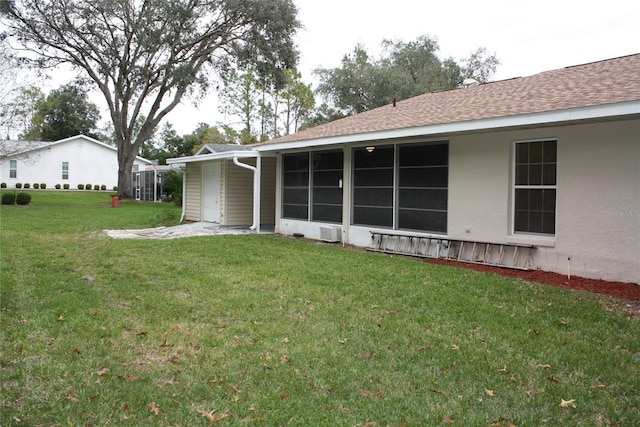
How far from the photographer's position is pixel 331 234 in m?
11.6

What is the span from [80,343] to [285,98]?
38.1m

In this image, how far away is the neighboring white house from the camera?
124ft

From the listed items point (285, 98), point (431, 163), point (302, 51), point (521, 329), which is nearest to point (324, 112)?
point (285, 98)

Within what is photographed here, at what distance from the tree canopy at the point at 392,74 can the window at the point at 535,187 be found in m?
25.3

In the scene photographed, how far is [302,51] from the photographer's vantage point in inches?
1099

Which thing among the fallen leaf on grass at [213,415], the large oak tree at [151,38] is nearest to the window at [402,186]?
the fallen leaf on grass at [213,415]

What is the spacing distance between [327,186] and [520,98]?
4.96 meters

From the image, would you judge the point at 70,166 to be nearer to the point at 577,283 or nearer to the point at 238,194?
the point at 238,194

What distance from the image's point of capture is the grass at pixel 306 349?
10.6ft

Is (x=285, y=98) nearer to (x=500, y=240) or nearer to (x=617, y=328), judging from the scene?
(x=500, y=240)

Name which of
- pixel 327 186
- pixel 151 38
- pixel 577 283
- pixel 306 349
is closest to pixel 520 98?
pixel 577 283

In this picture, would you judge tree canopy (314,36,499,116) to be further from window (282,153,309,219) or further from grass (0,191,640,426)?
grass (0,191,640,426)

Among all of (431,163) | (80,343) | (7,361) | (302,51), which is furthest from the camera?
(302,51)

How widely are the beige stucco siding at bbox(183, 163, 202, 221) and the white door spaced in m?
0.36
